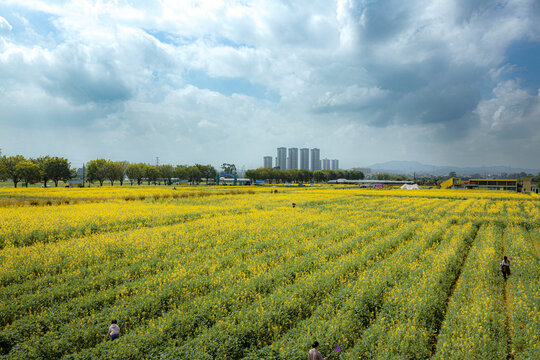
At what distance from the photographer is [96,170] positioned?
4033 inches

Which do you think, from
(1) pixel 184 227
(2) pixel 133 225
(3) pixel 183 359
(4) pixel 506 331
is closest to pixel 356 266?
(4) pixel 506 331

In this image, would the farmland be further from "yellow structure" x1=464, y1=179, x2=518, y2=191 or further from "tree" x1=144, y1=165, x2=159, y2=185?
"yellow structure" x1=464, y1=179, x2=518, y2=191

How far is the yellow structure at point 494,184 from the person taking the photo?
102812 mm

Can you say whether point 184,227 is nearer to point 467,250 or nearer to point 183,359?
point 183,359

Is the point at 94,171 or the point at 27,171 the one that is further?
the point at 94,171

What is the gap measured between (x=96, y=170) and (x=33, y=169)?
23904 mm

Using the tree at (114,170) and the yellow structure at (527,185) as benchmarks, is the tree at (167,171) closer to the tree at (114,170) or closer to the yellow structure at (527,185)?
the tree at (114,170)

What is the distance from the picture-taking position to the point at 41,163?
8719cm

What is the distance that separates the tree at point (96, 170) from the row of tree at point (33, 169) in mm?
8973

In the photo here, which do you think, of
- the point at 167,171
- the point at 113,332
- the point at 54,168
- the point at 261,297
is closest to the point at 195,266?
the point at 261,297

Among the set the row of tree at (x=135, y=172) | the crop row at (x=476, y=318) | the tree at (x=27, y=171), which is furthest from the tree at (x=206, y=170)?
the crop row at (x=476, y=318)

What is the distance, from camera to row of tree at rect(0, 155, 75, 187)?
251 ft

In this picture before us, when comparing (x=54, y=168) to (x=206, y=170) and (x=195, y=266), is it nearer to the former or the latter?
(x=206, y=170)

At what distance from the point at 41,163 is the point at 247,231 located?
98545 millimetres
